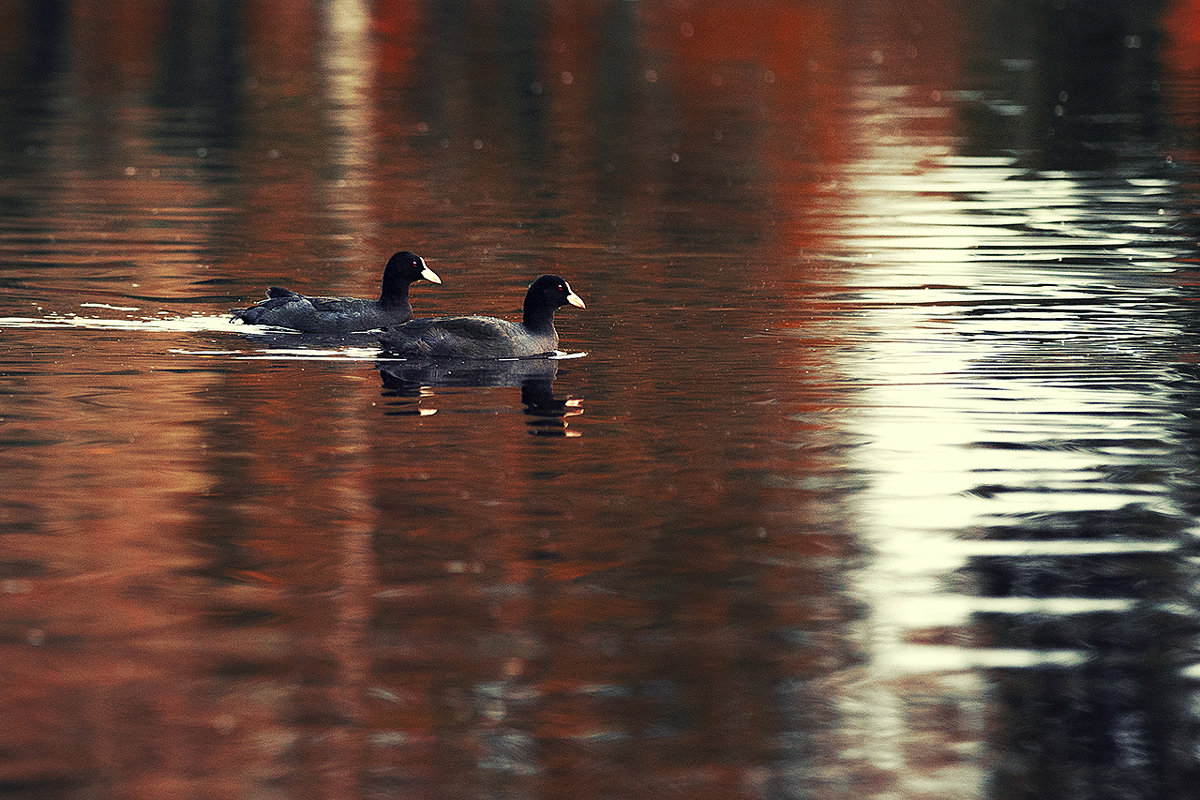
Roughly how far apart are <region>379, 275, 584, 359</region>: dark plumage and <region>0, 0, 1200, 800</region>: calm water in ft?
1.08

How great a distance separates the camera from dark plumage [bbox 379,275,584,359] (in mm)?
19203

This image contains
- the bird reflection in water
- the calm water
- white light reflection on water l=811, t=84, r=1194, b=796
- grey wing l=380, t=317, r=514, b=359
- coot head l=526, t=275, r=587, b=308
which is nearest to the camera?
the calm water

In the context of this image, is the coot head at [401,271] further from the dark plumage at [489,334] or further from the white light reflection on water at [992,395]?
the white light reflection on water at [992,395]

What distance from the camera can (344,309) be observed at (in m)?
20.7

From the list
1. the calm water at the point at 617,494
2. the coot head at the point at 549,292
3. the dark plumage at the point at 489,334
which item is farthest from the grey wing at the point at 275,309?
the coot head at the point at 549,292

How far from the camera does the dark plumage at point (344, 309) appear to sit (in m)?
20.4

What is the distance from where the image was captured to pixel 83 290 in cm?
2303

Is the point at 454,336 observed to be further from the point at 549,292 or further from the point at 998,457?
the point at 998,457

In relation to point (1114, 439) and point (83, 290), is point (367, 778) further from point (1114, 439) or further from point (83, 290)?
point (83, 290)

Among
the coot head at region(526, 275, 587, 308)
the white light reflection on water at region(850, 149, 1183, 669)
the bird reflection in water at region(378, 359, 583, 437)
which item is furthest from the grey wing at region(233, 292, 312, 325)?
the white light reflection on water at region(850, 149, 1183, 669)

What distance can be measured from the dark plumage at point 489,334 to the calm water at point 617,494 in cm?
33

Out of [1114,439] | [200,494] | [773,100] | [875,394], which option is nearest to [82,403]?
[200,494]

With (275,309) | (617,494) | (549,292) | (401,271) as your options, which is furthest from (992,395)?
(275,309)

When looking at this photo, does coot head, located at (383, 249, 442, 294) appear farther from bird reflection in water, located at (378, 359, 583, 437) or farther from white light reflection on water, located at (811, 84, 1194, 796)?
white light reflection on water, located at (811, 84, 1194, 796)
